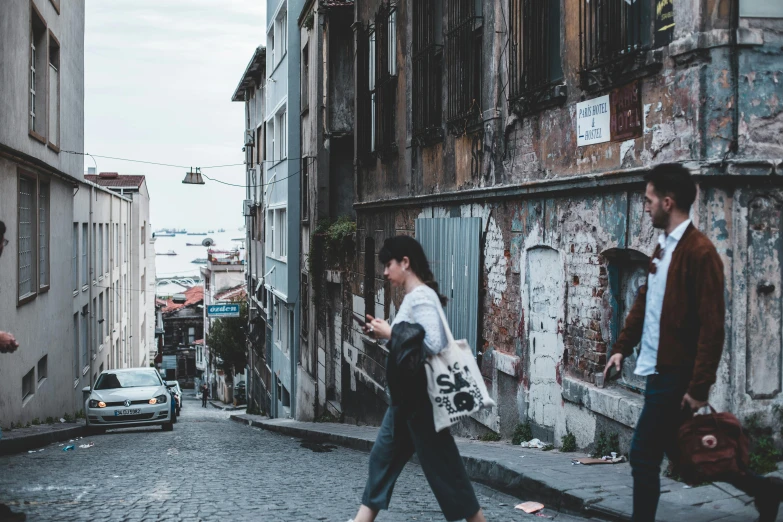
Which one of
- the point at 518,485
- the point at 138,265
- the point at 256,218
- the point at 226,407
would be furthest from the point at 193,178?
the point at 226,407

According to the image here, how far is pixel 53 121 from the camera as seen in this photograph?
63.3 ft

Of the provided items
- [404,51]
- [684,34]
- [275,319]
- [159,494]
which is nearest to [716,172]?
[684,34]

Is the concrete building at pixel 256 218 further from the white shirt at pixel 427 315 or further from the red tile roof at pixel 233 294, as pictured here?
the white shirt at pixel 427 315

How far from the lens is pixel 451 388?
16.0ft

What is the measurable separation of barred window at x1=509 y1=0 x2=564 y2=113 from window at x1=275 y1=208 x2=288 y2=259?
54.7ft

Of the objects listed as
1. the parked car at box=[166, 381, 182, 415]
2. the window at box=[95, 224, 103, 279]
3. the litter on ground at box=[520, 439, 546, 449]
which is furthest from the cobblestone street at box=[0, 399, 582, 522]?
the window at box=[95, 224, 103, 279]

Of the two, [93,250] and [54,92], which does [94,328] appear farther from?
[54,92]

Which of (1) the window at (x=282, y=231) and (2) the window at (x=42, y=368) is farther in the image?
(1) the window at (x=282, y=231)

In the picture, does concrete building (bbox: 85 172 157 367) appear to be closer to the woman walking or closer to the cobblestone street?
the cobblestone street

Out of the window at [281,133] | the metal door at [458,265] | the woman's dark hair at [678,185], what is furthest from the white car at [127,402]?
the woman's dark hair at [678,185]

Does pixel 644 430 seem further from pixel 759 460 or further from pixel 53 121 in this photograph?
pixel 53 121

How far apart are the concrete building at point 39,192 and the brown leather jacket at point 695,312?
1220 centimetres

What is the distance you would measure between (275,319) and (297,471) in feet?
69.6

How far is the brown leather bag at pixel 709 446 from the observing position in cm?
445
